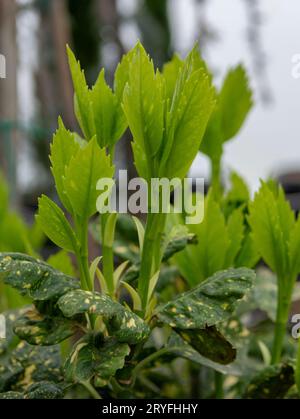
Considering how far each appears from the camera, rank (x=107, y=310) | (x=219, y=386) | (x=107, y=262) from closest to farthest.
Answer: (x=107, y=310) < (x=107, y=262) < (x=219, y=386)

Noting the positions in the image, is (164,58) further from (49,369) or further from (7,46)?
(49,369)

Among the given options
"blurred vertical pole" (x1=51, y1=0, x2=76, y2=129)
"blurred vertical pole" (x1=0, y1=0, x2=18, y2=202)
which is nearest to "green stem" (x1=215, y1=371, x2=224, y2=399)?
"blurred vertical pole" (x1=0, y1=0, x2=18, y2=202)

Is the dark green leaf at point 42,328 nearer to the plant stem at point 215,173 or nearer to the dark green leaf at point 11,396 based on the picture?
the dark green leaf at point 11,396

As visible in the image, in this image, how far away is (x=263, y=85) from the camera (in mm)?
2391

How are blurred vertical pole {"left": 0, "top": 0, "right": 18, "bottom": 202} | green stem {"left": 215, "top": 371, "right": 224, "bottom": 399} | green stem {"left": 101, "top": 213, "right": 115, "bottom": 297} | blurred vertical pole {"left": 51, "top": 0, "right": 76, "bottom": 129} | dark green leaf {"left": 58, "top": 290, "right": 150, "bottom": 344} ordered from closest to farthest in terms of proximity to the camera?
dark green leaf {"left": 58, "top": 290, "right": 150, "bottom": 344} < green stem {"left": 101, "top": 213, "right": 115, "bottom": 297} < green stem {"left": 215, "top": 371, "right": 224, "bottom": 399} < blurred vertical pole {"left": 0, "top": 0, "right": 18, "bottom": 202} < blurred vertical pole {"left": 51, "top": 0, "right": 76, "bottom": 129}

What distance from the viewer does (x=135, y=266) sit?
24.3 inches

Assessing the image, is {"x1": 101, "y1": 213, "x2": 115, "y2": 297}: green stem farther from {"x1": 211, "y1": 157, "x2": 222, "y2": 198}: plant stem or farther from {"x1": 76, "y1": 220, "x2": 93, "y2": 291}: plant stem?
{"x1": 211, "y1": 157, "x2": 222, "y2": 198}: plant stem

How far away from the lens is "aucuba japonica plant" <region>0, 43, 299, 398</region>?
500 millimetres

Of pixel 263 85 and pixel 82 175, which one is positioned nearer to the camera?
pixel 82 175

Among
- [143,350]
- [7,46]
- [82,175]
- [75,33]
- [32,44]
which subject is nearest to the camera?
[82,175]

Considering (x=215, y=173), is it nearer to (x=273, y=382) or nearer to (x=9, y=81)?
(x=273, y=382)

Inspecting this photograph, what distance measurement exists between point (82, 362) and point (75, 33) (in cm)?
335

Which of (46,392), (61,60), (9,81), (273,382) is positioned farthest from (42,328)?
(61,60)
